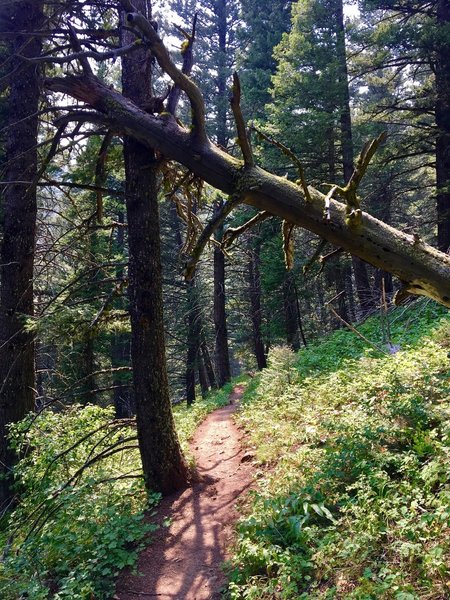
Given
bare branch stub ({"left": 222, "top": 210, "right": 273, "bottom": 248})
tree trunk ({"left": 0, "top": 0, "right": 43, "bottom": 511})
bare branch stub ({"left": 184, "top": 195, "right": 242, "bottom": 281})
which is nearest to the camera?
bare branch stub ({"left": 184, "top": 195, "right": 242, "bottom": 281})

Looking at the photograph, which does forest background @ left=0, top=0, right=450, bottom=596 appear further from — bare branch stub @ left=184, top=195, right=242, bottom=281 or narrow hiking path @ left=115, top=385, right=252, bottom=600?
narrow hiking path @ left=115, top=385, right=252, bottom=600

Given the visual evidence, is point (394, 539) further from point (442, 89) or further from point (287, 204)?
point (442, 89)

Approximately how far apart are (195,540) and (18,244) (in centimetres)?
532

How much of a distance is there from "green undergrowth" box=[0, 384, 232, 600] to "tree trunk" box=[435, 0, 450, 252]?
10341 mm

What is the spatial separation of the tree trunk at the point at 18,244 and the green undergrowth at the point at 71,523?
1091 mm

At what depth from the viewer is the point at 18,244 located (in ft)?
23.1

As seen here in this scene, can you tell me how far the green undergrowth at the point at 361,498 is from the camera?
3133 mm

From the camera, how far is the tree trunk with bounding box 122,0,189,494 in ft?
17.6

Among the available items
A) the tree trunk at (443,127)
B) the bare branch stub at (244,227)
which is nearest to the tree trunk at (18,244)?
the bare branch stub at (244,227)

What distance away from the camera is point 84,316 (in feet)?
19.5

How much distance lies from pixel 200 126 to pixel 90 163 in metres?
3.49

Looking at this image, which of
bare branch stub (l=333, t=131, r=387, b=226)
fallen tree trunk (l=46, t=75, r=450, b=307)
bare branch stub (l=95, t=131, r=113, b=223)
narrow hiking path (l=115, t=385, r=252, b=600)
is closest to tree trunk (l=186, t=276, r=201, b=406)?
narrow hiking path (l=115, t=385, r=252, b=600)

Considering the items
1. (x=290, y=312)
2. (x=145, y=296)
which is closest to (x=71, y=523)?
(x=145, y=296)

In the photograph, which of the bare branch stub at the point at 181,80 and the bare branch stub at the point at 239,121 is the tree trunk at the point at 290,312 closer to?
the bare branch stub at the point at 181,80
